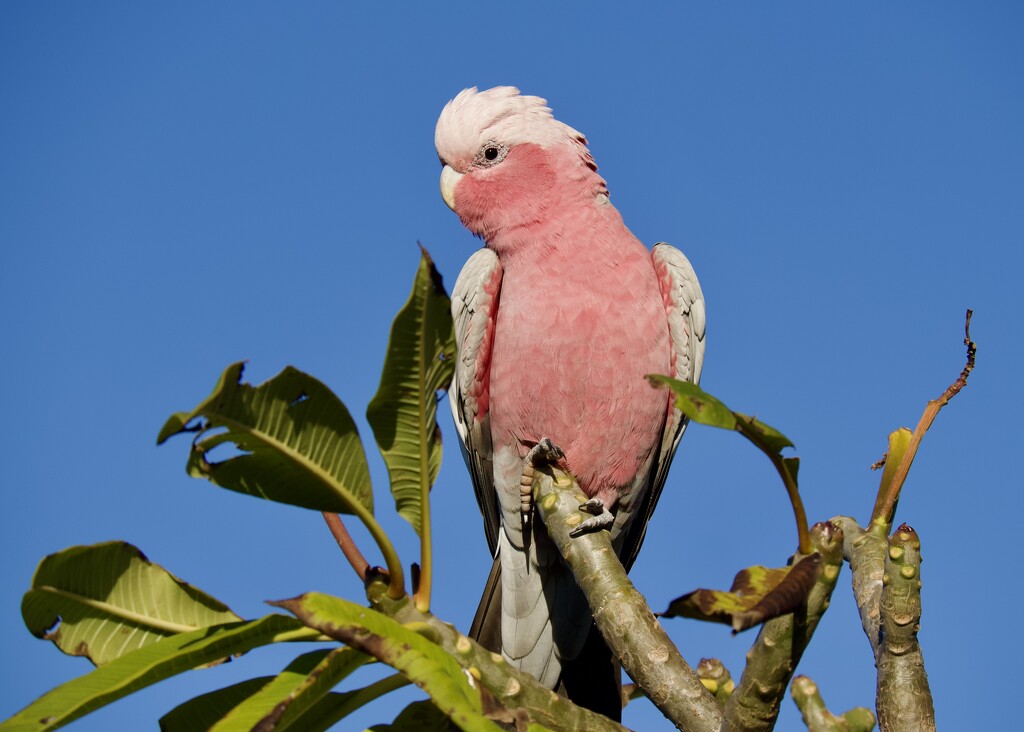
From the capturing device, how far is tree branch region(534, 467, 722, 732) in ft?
8.41

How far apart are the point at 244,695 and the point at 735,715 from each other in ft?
4.31

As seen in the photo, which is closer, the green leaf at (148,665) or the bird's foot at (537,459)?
the green leaf at (148,665)

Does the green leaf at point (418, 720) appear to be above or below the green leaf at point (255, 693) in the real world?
above

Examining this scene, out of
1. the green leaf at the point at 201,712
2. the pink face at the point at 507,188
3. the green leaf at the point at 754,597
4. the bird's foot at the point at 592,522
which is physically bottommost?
the green leaf at the point at 201,712

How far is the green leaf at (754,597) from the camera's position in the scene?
1939 mm

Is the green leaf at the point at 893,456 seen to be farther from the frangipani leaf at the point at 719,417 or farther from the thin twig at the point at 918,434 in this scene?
the frangipani leaf at the point at 719,417

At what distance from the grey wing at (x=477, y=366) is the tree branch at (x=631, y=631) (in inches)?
68.4

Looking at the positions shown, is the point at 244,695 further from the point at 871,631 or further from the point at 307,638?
the point at 871,631

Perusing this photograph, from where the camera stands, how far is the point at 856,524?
10.4 ft

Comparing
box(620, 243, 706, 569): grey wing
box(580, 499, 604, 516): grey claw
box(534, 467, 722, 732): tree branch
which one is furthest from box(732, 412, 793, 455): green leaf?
box(620, 243, 706, 569): grey wing

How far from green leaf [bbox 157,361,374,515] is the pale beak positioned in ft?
11.2

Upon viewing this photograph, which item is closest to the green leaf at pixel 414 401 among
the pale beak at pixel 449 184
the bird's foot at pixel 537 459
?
the bird's foot at pixel 537 459

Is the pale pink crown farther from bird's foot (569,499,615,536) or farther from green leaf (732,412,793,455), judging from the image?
green leaf (732,412,793,455)

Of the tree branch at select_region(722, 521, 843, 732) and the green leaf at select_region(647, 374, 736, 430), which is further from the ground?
the green leaf at select_region(647, 374, 736, 430)
